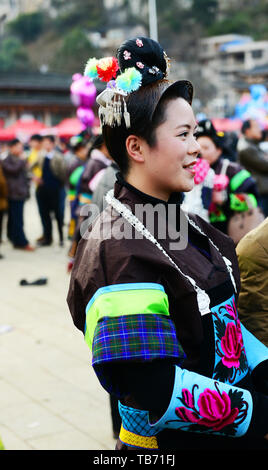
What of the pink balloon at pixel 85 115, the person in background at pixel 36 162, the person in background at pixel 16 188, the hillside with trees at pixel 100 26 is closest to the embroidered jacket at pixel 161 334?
the pink balloon at pixel 85 115

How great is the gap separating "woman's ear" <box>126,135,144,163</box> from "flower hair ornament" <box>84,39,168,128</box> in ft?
0.12

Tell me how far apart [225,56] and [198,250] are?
69.5 meters

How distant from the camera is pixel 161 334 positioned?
140 cm

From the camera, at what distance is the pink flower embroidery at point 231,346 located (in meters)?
1.58


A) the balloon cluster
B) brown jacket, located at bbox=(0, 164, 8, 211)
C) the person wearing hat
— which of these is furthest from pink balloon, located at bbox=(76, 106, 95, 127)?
the person wearing hat

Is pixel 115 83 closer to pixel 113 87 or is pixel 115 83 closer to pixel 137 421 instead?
pixel 113 87

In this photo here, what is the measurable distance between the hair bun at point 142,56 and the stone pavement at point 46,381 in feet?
6.96

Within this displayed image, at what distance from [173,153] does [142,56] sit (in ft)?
0.85

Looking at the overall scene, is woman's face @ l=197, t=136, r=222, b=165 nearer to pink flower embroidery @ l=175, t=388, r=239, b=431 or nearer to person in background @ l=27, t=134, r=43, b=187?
pink flower embroidery @ l=175, t=388, r=239, b=431

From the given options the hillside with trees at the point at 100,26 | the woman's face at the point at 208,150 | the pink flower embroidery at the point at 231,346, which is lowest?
the pink flower embroidery at the point at 231,346

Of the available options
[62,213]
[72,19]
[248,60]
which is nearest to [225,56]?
[248,60]

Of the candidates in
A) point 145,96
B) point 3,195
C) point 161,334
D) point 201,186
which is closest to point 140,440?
point 161,334

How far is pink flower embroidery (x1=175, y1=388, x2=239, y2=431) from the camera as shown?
1.43 metres

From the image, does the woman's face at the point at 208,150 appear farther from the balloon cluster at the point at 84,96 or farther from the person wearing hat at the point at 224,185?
Answer: the balloon cluster at the point at 84,96
